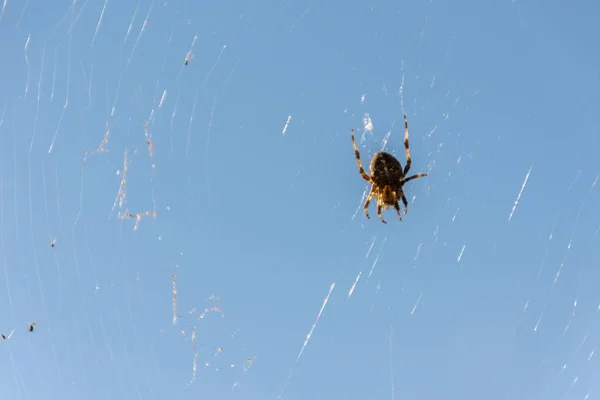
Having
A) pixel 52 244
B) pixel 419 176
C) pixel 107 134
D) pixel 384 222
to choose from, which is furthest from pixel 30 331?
pixel 419 176

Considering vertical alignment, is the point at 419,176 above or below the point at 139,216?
above

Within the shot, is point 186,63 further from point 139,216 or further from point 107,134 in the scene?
point 139,216

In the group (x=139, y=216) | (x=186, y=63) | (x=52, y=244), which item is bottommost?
(x=52, y=244)

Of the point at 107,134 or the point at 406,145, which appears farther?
the point at 406,145

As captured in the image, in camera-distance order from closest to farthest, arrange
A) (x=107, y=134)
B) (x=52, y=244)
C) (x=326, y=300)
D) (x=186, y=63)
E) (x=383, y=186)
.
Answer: (x=186, y=63) < (x=107, y=134) < (x=52, y=244) < (x=326, y=300) < (x=383, y=186)
